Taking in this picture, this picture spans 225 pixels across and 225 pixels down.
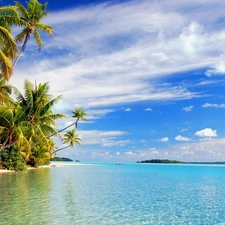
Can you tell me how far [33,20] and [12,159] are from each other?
19.4m

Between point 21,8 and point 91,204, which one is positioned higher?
point 21,8

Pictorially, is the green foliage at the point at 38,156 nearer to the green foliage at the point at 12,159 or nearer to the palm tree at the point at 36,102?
the green foliage at the point at 12,159

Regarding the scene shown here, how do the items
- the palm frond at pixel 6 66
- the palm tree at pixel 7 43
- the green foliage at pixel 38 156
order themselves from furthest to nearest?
1. the green foliage at pixel 38 156
2. the palm frond at pixel 6 66
3. the palm tree at pixel 7 43

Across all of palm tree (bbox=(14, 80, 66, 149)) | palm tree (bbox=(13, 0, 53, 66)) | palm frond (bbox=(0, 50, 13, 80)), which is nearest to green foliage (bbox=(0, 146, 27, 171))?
palm tree (bbox=(14, 80, 66, 149))

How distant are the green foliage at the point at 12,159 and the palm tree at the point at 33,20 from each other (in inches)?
674

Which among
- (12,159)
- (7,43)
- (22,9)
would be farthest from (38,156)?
(7,43)

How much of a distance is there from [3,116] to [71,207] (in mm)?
10664

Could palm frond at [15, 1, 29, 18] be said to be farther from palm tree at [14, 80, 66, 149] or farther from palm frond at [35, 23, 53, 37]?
palm tree at [14, 80, 66, 149]

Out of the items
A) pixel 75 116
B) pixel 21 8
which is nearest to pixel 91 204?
pixel 21 8

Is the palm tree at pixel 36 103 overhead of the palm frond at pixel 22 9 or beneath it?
beneath

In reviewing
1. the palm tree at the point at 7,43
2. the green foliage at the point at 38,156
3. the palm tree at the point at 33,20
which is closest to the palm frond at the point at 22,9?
the palm tree at the point at 33,20

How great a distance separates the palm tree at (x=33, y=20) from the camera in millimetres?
18672

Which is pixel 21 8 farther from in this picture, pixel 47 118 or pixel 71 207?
pixel 71 207

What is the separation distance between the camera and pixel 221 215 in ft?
34.5
